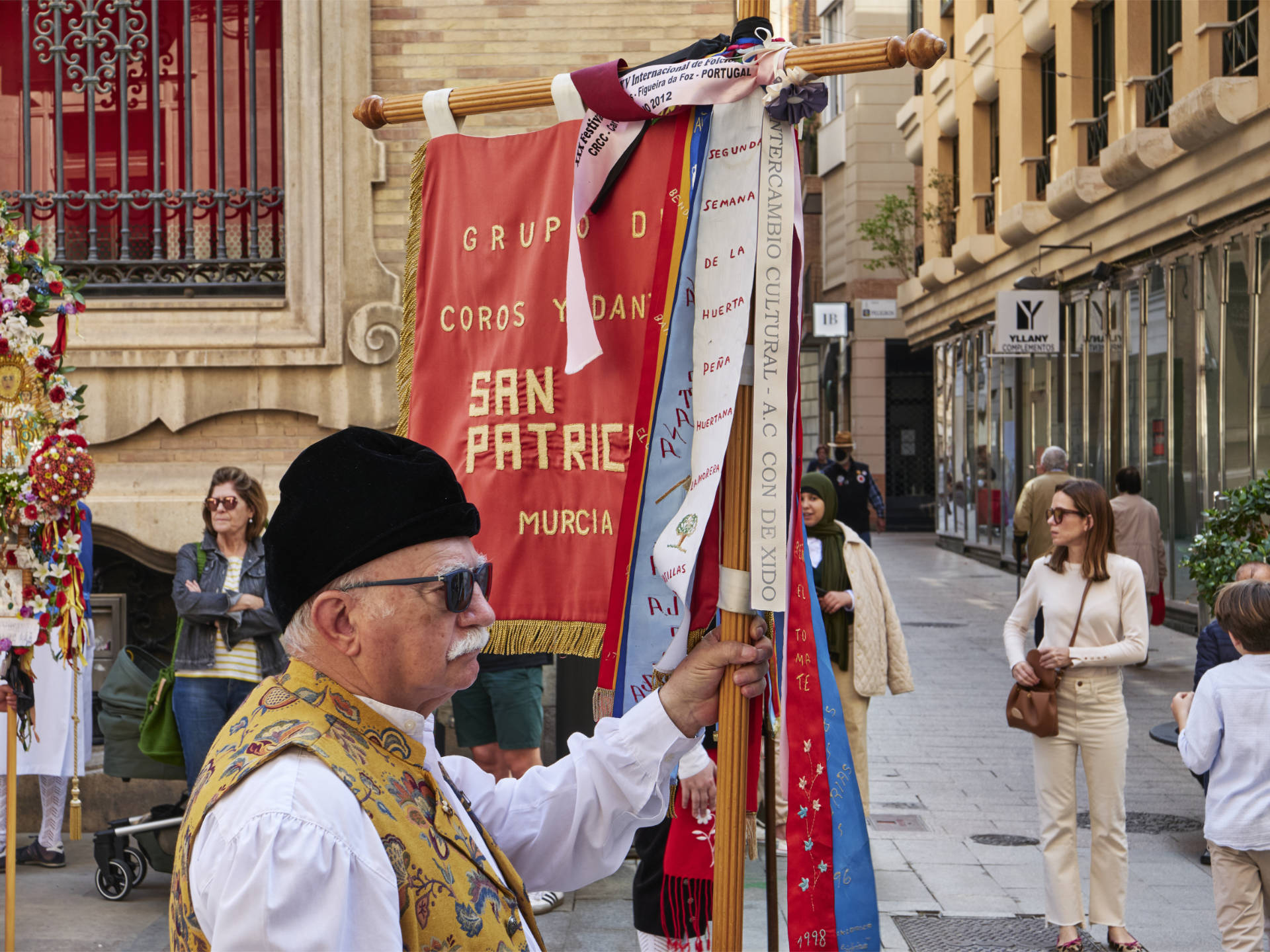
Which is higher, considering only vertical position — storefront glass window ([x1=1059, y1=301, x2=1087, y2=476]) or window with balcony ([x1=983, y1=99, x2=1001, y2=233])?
window with balcony ([x1=983, y1=99, x2=1001, y2=233])

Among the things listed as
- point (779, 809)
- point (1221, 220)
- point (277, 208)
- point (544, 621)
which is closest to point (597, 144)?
point (544, 621)

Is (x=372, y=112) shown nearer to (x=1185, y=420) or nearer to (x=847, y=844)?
(x=847, y=844)

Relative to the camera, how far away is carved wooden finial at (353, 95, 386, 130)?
3217mm

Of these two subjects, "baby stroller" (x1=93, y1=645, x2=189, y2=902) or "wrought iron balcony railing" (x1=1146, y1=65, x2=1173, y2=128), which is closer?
"baby stroller" (x1=93, y1=645, x2=189, y2=902)

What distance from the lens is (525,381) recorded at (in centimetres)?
329

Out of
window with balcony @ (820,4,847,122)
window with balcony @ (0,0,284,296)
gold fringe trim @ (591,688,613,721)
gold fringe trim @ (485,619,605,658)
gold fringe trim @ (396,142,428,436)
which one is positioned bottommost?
gold fringe trim @ (591,688,613,721)

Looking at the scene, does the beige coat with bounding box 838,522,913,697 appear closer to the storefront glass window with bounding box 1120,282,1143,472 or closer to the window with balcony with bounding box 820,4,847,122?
the storefront glass window with bounding box 1120,282,1143,472

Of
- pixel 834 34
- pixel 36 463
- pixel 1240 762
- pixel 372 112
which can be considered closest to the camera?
pixel 372 112

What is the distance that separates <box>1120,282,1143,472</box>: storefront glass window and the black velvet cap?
16.6m

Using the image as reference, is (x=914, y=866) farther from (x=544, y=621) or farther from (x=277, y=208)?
(x=277, y=208)

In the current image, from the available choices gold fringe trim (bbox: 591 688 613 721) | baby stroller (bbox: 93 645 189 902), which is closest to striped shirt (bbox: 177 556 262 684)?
baby stroller (bbox: 93 645 189 902)

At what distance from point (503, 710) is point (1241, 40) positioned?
11.2 metres

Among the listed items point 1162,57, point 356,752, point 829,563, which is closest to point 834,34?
point 1162,57

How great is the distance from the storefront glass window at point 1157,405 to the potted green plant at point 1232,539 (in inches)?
313
